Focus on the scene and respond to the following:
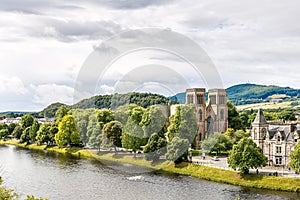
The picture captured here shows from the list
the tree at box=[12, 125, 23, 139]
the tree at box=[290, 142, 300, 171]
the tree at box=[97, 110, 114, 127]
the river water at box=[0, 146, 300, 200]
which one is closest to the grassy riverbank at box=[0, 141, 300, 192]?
the river water at box=[0, 146, 300, 200]

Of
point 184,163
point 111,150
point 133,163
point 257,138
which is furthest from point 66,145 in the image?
point 257,138

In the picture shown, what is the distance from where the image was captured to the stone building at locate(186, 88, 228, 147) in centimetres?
9056

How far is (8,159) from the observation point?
81312mm

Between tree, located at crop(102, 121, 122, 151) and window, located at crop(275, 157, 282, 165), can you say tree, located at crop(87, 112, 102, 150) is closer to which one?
tree, located at crop(102, 121, 122, 151)

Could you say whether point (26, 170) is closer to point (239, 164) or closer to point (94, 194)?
point (94, 194)

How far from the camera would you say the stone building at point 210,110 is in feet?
297

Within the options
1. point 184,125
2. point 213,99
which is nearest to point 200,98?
point 213,99

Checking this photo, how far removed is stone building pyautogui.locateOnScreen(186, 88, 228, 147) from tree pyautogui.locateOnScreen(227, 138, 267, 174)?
1267 inches

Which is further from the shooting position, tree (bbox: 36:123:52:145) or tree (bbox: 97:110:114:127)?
tree (bbox: 36:123:52:145)

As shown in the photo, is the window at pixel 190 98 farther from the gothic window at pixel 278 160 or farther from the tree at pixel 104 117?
the gothic window at pixel 278 160

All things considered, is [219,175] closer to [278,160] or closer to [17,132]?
[278,160]

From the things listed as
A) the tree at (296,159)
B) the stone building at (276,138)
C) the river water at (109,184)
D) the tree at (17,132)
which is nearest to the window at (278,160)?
A: the stone building at (276,138)

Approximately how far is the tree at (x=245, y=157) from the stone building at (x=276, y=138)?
7117 millimetres

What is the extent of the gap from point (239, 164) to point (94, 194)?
19.2m
